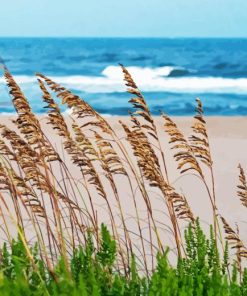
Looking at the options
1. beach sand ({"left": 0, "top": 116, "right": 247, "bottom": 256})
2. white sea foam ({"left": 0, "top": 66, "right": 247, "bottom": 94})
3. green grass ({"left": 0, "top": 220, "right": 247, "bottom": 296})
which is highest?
white sea foam ({"left": 0, "top": 66, "right": 247, "bottom": 94})

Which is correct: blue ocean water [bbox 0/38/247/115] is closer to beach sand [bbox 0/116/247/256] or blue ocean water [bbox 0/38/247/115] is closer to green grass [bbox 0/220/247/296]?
beach sand [bbox 0/116/247/256]

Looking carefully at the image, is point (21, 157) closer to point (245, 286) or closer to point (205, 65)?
point (245, 286)

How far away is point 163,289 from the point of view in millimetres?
3193

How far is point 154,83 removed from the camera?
40.4m

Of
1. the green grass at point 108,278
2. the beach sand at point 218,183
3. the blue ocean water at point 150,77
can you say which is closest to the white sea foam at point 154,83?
the blue ocean water at point 150,77

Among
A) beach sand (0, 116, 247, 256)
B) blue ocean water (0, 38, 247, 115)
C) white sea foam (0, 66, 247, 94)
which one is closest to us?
beach sand (0, 116, 247, 256)

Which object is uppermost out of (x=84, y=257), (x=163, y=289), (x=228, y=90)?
(x=228, y=90)

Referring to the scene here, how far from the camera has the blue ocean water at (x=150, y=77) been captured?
32562 mm

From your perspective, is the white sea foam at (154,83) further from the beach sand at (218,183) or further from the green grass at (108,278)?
the green grass at (108,278)

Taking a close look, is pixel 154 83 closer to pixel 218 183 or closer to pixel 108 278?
pixel 218 183

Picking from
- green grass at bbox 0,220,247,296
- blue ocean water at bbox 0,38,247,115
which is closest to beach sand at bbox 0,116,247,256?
green grass at bbox 0,220,247,296

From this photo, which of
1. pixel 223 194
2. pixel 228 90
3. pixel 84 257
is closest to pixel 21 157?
pixel 84 257

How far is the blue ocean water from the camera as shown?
32562 mm

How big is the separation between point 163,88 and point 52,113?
34291 mm
